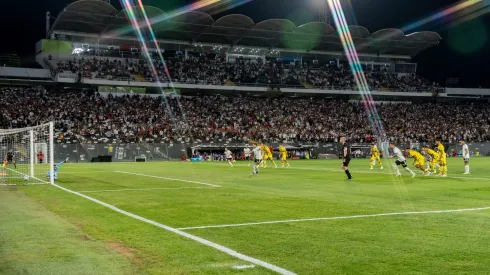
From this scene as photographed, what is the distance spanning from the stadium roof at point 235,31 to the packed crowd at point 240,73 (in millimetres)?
3218

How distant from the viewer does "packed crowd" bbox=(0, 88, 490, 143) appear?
51719mm

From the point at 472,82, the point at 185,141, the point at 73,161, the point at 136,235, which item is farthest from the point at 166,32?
the point at 136,235

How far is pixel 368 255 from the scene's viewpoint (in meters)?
6.82

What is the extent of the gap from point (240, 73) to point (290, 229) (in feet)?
207

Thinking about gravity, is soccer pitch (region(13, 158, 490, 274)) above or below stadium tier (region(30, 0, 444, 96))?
below

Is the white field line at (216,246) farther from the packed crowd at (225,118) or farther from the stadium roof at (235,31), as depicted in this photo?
the stadium roof at (235,31)

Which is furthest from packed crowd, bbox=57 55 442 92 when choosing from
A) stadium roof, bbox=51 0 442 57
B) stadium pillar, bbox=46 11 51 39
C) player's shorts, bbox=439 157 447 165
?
player's shorts, bbox=439 157 447 165

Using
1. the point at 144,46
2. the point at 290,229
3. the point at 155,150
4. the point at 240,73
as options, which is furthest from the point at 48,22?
the point at 290,229

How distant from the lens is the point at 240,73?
71062mm

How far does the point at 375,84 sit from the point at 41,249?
245 ft

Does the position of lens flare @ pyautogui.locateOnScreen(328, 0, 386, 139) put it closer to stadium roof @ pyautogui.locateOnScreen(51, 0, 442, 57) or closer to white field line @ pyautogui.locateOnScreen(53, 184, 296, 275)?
stadium roof @ pyautogui.locateOnScreen(51, 0, 442, 57)

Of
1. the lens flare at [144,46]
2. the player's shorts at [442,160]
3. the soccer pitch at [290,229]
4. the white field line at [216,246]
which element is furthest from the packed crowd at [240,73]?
the white field line at [216,246]

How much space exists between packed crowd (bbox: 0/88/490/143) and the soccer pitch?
3678 cm

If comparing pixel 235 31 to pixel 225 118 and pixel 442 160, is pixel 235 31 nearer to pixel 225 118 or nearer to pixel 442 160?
pixel 225 118
